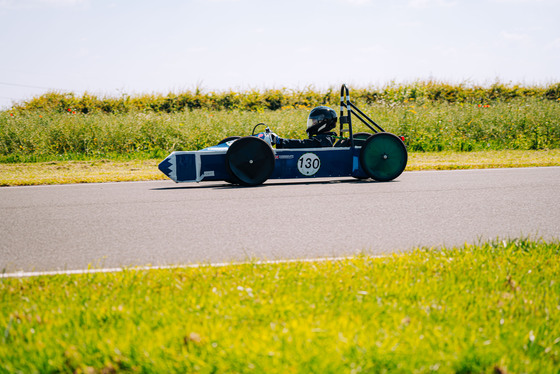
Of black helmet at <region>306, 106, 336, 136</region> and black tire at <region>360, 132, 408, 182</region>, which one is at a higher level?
black helmet at <region>306, 106, 336, 136</region>

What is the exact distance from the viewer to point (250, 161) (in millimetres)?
8898

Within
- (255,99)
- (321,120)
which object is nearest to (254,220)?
(321,120)

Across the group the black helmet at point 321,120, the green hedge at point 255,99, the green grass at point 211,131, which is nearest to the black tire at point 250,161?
the black helmet at point 321,120

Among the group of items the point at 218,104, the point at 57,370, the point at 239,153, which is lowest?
the point at 57,370

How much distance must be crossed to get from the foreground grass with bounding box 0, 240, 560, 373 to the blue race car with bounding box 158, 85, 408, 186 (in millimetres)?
4918

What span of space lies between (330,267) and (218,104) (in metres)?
21.4

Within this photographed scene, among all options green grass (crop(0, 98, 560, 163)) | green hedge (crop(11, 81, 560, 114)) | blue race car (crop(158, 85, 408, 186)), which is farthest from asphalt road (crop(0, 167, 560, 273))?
green hedge (crop(11, 81, 560, 114))

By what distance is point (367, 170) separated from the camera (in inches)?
369

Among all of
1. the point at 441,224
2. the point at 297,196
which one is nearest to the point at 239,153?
the point at 297,196

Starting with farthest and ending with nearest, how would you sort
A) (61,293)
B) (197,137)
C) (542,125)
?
(542,125), (197,137), (61,293)

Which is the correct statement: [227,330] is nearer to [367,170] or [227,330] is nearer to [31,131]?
[367,170]

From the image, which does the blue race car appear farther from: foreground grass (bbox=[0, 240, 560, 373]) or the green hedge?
the green hedge

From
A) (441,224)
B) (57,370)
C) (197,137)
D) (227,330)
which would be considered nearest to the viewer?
(57,370)

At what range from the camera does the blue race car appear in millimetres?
8844
